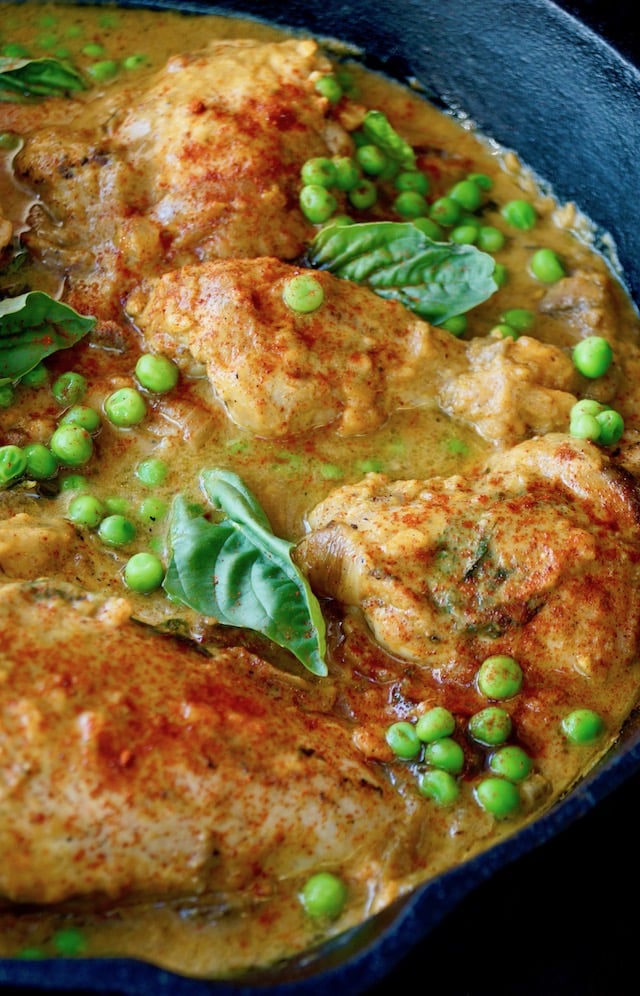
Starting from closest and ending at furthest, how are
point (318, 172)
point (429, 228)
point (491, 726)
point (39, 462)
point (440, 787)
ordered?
point (440, 787) < point (491, 726) < point (39, 462) < point (318, 172) < point (429, 228)

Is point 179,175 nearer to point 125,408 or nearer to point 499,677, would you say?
point 125,408

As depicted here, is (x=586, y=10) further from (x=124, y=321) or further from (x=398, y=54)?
(x=124, y=321)

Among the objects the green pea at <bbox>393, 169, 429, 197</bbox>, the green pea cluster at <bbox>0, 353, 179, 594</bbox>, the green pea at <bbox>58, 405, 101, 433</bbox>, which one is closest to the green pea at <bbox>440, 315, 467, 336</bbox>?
the green pea at <bbox>393, 169, 429, 197</bbox>

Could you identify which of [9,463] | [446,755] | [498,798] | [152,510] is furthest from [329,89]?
[498,798]

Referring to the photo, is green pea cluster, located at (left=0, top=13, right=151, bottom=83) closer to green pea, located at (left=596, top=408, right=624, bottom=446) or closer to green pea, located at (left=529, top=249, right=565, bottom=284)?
green pea, located at (left=529, top=249, right=565, bottom=284)

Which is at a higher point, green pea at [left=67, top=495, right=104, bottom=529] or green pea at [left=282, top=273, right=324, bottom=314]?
green pea at [left=282, top=273, right=324, bottom=314]

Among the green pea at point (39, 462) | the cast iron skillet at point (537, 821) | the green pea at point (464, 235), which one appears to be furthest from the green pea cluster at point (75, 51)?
the green pea at point (39, 462)

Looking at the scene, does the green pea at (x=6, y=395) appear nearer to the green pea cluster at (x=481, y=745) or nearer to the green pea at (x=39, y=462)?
the green pea at (x=39, y=462)
